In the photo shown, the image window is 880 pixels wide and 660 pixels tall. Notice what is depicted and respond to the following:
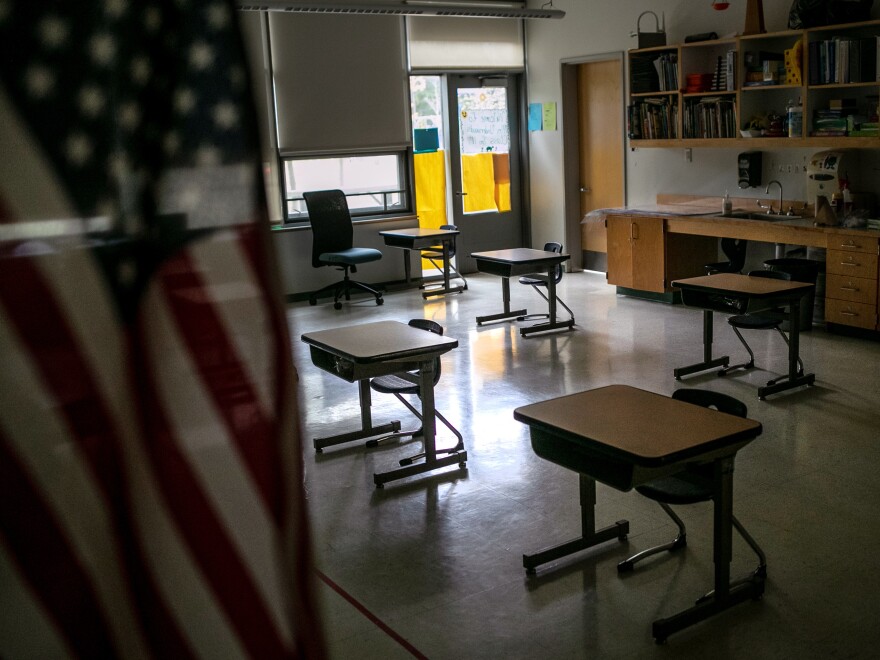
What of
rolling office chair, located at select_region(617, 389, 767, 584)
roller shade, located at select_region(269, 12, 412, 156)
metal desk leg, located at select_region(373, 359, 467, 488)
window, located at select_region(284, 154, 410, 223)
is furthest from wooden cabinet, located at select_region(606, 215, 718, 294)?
rolling office chair, located at select_region(617, 389, 767, 584)

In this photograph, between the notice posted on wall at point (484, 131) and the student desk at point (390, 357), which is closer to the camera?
the student desk at point (390, 357)

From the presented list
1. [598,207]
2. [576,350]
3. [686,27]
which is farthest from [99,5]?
[598,207]

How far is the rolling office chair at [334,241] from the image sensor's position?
10041mm

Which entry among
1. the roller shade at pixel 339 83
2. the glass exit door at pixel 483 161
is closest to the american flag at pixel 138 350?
the roller shade at pixel 339 83

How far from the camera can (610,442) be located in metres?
3.36

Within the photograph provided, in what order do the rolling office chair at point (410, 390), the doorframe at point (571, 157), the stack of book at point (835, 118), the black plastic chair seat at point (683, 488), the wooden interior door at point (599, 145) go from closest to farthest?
the black plastic chair seat at point (683, 488), the rolling office chair at point (410, 390), the stack of book at point (835, 118), the wooden interior door at point (599, 145), the doorframe at point (571, 157)

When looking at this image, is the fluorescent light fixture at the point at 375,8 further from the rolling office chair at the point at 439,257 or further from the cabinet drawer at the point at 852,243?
the cabinet drawer at the point at 852,243

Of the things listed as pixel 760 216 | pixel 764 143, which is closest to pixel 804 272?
pixel 760 216

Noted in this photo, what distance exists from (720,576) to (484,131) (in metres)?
9.04

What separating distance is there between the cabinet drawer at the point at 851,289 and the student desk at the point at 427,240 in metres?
3.90

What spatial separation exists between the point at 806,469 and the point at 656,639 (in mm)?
1907

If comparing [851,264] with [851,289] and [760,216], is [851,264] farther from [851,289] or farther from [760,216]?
[760,216]

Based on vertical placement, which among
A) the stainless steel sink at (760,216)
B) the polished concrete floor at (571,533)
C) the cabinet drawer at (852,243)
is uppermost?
the stainless steel sink at (760,216)

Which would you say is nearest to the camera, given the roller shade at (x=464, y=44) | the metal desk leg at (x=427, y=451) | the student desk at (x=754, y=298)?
the metal desk leg at (x=427, y=451)
